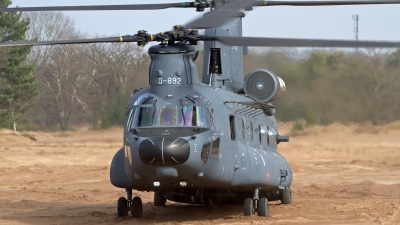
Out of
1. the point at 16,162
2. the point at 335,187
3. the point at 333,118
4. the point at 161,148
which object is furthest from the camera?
the point at 16,162

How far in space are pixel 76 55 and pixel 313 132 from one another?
1050 cm

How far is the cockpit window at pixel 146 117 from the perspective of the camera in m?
11.5

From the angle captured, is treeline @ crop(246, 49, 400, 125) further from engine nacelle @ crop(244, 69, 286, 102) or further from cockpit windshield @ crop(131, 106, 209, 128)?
cockpit windshield @ crop(131, 106, 209, 128)

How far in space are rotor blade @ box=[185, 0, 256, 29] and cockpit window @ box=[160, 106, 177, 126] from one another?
1.67 meters

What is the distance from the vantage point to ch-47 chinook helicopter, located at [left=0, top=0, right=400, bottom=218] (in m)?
10.9

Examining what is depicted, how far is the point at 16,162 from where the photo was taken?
88.1ft

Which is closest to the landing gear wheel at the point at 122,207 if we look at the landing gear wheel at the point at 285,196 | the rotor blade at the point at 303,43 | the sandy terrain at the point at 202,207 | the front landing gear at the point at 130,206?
the front landing gear at the point at 130,206

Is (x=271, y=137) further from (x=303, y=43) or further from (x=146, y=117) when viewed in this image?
(x=303, y=43)

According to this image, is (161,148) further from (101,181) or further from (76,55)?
(76,55)

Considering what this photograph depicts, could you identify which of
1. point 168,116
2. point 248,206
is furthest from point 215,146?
point 248,206

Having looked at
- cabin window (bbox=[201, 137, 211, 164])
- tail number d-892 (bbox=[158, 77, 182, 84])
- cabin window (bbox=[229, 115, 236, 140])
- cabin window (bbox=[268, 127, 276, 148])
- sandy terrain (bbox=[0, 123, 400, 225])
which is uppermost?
tail number d-892 (bbox=[158, 77, 182, 84])

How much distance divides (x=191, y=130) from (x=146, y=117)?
0.78 meters

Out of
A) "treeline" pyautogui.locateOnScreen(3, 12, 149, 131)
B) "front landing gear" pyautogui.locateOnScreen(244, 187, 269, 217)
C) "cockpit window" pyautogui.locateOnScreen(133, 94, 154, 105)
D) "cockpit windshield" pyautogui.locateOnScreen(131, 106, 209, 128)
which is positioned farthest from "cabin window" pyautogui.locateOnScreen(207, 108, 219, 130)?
"treeline" pyautogui.locateOnScreen(3, 12, 149, 131)

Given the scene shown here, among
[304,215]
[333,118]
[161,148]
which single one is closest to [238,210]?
[304,215]
